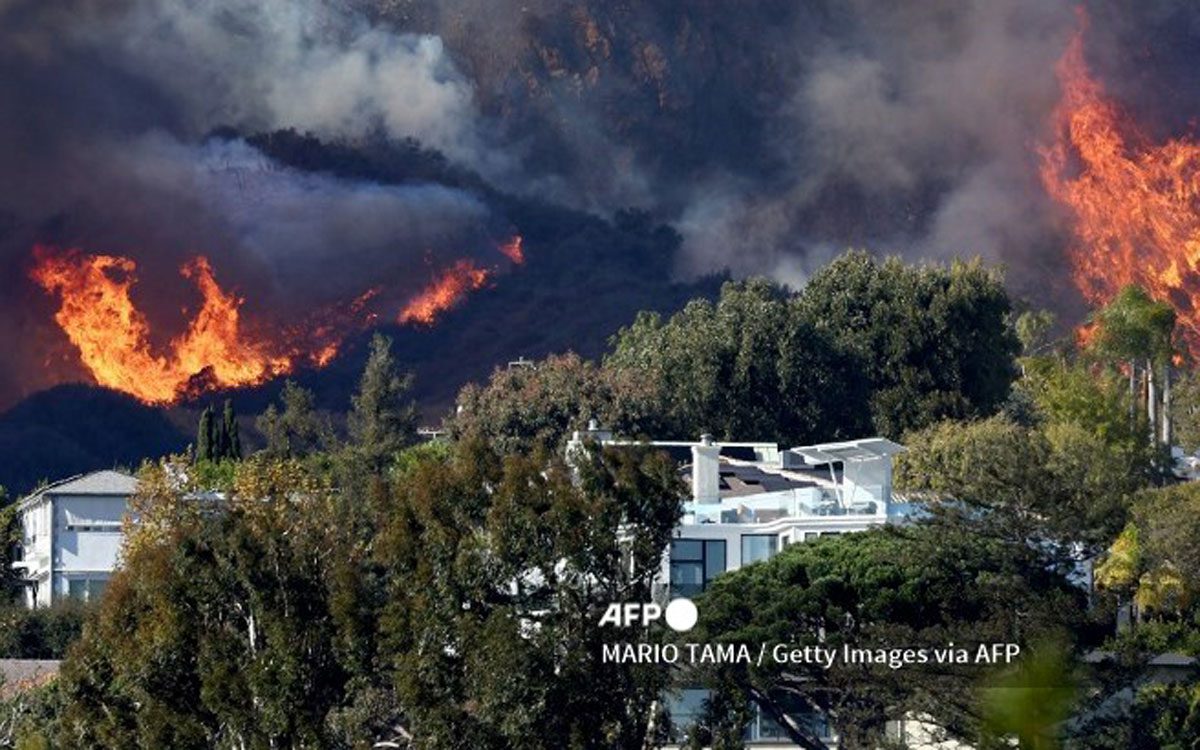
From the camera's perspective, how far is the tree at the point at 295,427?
383ft

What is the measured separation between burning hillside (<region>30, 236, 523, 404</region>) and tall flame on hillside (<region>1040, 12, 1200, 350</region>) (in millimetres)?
38356

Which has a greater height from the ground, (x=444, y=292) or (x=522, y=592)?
(x=444, y=292)

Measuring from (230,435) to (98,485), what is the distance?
6.86 metres

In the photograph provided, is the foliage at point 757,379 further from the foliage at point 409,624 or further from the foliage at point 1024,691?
the foliage at point 1024,691

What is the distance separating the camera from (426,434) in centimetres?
12838

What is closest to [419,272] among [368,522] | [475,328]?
[475,328]

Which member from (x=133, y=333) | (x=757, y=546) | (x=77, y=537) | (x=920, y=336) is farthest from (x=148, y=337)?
(x=757, y=546)

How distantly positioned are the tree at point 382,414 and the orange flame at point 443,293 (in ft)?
52.8

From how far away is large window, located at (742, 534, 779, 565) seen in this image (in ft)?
273

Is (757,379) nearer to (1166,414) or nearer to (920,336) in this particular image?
(920,336)

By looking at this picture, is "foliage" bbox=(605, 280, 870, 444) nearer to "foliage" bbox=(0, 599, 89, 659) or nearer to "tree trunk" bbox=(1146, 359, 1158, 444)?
"tree trunk" bbox=(1146, 359, 1158, 444)

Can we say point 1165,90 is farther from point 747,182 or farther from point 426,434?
point 426,434

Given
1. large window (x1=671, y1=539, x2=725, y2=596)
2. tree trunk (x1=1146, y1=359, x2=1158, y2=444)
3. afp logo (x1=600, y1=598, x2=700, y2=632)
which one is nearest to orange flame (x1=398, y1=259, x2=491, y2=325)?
tree trunk (x1=1146, y1=359, x2=1158, y2=444)

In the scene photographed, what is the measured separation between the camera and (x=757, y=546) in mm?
83625
